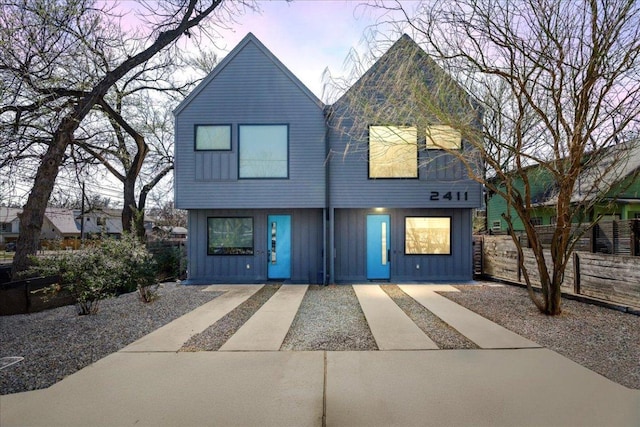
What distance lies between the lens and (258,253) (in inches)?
372

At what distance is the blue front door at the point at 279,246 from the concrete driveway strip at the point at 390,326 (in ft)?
9.59

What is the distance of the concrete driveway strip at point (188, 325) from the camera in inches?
162

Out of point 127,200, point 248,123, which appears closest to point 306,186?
point 248,123

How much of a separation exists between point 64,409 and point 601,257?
820 cm

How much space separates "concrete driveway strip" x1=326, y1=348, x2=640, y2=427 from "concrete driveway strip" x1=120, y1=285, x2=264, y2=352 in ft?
6.90

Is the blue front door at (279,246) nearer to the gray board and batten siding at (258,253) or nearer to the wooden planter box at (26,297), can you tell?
the gray board and batten siding at (258,253)

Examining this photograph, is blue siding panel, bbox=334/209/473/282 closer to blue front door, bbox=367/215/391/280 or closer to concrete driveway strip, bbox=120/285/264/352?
blue front door, bbox=367/215/391/280

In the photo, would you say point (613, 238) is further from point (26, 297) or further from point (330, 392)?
point (26, 297)

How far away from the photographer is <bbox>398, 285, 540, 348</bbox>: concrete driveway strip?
4135mm

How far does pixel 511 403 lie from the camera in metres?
2.73

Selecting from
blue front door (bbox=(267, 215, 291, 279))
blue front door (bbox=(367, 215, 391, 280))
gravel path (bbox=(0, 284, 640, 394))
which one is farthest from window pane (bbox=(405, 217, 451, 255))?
blue front door (bbox=(267, 215, 291, 279))

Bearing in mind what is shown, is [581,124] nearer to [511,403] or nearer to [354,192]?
[511,403]

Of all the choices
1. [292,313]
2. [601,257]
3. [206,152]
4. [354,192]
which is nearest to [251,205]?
[206,152]

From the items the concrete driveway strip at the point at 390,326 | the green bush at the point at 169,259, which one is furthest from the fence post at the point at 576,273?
the green bush at the point at 169,259
